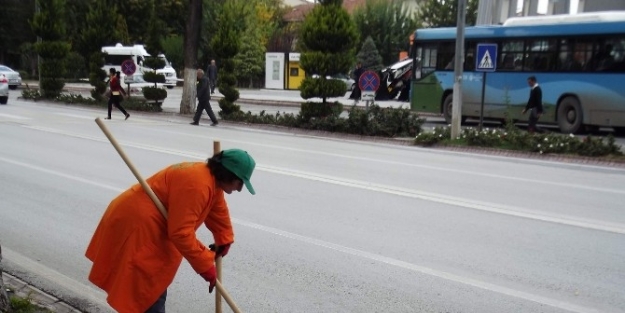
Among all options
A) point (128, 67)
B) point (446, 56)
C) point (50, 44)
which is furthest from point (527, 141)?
point (50, 44)

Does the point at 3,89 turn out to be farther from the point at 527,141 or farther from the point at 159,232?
the point at 159,232

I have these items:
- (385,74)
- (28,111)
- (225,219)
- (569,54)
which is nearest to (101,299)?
(225,219)

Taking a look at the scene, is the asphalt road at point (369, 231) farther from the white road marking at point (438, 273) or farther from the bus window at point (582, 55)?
the bus window at point (582, 55)

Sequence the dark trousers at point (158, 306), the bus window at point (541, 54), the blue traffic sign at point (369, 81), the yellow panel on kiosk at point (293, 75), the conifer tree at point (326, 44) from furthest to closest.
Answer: the yellow panel on kiosk at point (293, 75)
the conifer tree at point (326, 44)
the bus window at point (541, 54)
the blue traffic sign at point (369, 81)
the dark trousers at point (158, 306)

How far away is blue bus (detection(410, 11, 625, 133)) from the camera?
62.5 ft

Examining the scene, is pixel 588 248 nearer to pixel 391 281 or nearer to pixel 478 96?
pixel 391 281

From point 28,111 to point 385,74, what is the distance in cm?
1670

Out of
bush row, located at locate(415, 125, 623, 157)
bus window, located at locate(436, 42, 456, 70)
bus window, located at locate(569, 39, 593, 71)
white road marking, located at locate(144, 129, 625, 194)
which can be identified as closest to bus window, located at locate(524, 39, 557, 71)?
bus window, located at locate(569, 39, 593, 71)

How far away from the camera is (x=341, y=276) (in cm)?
610

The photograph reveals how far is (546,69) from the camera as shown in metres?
20.7

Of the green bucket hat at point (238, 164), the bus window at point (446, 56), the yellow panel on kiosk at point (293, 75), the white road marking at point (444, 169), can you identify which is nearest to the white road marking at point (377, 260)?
the green bucket hat at point (238, 164)

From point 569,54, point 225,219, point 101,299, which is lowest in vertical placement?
point 101,299

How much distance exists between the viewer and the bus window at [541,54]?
807 inches

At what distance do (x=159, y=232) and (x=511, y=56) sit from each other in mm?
19651
